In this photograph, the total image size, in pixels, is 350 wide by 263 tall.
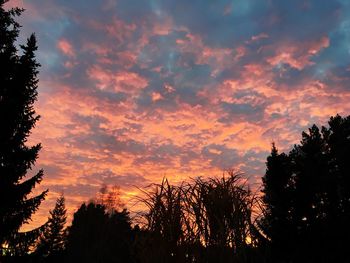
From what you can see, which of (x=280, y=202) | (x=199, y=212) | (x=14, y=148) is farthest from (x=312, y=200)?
(x=199, y=212)

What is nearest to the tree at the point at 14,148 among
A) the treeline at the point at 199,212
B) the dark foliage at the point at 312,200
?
the treeline at the point at 199,212

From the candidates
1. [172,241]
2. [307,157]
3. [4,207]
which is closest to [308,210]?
[307,157]

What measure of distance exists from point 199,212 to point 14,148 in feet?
53.5

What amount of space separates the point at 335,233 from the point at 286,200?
430 centimetres

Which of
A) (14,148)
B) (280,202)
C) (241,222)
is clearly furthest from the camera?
(280,202)

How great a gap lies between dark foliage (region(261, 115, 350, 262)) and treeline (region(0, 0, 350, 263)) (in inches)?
3.0

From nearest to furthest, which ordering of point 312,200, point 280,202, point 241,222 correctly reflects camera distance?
1. point 241,222
2. point 280,202
3. point 312,200

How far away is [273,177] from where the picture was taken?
2825 centimetres

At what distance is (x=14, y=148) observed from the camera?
58.8 ft

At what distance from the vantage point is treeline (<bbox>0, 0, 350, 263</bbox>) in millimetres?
3842

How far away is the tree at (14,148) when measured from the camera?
56.2 feet

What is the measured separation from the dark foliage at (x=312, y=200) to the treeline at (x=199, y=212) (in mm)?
77

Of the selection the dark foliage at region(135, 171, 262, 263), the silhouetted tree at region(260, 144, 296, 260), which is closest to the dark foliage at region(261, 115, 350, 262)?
the silhouetted tree at region(260, 144, 296, 260)

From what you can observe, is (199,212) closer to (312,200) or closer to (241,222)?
(241,222)
